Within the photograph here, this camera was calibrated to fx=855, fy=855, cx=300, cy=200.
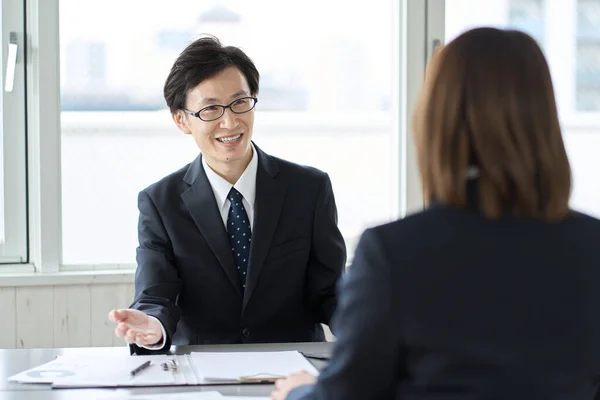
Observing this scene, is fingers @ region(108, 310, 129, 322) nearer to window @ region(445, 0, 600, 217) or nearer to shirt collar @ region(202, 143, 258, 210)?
shirt collar @ region(202, 143, 258, 210)

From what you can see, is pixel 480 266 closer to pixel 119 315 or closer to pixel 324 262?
pixel 119 315

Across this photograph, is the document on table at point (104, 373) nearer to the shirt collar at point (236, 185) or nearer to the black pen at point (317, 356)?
the black pen at point (317, 356)

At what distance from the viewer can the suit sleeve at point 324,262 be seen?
2.43m

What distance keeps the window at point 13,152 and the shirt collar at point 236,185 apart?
3.38 ft

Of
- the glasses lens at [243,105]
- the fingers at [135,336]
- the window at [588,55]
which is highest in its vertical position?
the window at [588,55]

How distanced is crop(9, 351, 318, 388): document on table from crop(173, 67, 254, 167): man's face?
27.3 inches

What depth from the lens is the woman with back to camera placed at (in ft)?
3.43

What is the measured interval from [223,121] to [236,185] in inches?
7.4

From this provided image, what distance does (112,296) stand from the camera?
3.21m

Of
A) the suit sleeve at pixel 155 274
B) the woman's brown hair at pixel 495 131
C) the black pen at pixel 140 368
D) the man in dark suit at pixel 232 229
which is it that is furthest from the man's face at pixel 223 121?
the woman's brown hair at pixel 495 131

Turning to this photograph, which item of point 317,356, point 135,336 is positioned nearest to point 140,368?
point 135,336

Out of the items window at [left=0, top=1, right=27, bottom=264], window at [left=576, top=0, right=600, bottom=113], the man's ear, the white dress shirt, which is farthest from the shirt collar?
window at [left=576, top=0, right=600, bottom=113]

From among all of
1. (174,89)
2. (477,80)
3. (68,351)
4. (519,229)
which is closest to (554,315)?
(519,229)

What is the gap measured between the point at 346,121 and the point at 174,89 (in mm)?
1232
